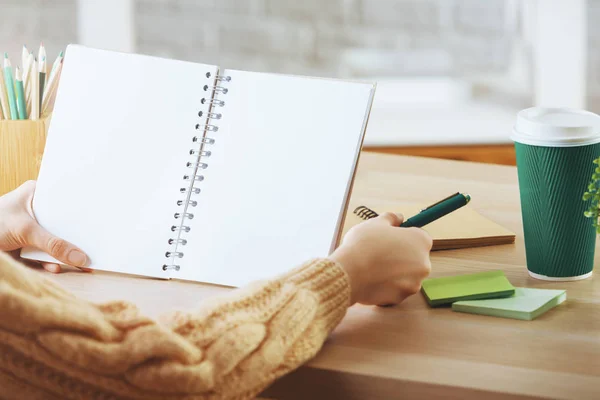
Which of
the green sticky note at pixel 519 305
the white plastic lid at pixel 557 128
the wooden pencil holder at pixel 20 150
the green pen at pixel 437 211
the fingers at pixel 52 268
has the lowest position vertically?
the green sticky note at pixel 519 305

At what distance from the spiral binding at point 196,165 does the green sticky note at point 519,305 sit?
1.15 feet

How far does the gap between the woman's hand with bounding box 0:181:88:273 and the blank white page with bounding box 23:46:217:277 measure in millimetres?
13

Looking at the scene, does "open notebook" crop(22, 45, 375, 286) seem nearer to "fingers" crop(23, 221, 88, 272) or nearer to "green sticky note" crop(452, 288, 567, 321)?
"fingers" crop(23, 221, 88, 272)

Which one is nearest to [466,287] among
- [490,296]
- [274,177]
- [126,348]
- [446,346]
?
[490,296]

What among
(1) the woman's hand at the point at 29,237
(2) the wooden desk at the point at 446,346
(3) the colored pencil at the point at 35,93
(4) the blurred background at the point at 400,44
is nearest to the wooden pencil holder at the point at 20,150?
(3) the colored pencil at the point at 35,93

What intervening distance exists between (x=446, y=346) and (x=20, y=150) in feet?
2.37

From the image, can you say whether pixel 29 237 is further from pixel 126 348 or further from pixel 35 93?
pixel 126 348

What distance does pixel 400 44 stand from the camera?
8.61ft

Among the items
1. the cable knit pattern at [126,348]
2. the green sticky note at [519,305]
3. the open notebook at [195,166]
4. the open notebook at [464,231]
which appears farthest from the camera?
the open notebook at [464,231]

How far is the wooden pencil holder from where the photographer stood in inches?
45.9

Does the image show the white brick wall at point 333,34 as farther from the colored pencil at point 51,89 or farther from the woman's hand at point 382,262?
the woman's hand at point 382,262

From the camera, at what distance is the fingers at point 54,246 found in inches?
39.5

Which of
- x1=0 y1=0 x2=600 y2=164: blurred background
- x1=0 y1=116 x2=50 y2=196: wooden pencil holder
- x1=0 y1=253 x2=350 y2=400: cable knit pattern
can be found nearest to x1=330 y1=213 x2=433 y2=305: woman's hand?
x1=0 y1=253 x2=350 y2=400: cable knit pattern

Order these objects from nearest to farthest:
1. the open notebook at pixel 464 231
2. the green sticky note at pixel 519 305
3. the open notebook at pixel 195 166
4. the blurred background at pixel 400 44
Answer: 1. the green sticky note at pixel 519 305
2. the open notebook at pixel 195 166
3. the open notebook at pixel 464 231
4. the blurred background at pixel 400 44
